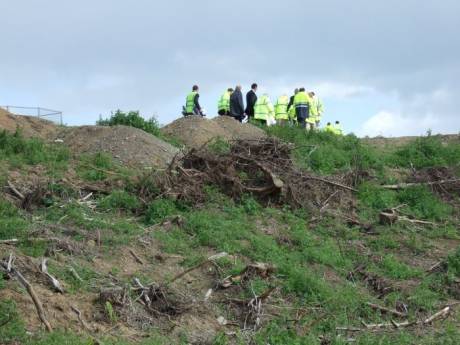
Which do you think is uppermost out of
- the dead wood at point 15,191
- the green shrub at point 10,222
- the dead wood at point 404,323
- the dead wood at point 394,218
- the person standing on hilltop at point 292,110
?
the person standing on hilltop at point 292,110

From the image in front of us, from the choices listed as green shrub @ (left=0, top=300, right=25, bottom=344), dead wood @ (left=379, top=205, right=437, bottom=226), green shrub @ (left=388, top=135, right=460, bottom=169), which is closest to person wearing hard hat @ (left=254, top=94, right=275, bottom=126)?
green shrub @ (left=388, top=135, right=460, bottom=169)

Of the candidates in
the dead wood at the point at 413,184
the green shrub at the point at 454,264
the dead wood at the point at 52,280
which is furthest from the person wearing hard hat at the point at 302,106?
the dead wood at the point at 52,280

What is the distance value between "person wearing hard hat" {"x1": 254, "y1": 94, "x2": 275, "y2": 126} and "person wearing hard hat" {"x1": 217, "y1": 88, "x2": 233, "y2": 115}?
106 centimetres

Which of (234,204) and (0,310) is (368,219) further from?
(0,310)

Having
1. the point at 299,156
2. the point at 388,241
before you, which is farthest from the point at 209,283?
the point at 299,156

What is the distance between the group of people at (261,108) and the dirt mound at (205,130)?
8.70ft

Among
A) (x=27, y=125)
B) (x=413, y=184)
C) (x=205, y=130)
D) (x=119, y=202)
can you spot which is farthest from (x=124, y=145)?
(x=413, y=184)

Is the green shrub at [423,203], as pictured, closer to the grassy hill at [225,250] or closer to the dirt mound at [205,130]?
the grassy hill at [225,250]

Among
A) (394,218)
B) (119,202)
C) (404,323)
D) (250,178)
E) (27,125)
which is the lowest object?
(404,323)

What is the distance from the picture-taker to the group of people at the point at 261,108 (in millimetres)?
22922

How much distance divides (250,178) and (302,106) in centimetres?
906

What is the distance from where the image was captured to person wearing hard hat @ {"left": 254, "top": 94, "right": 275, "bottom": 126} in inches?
905

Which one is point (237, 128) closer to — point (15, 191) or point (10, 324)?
point (15, 191)

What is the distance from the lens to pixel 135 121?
18328 millimetres
